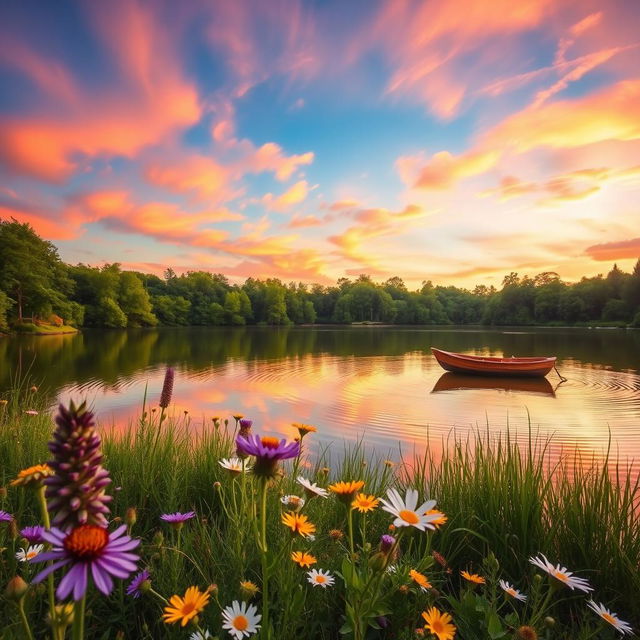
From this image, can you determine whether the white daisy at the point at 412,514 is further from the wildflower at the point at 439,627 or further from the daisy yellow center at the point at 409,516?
the wildflower at the point at 439,627

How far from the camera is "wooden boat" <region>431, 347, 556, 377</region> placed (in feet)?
84.2

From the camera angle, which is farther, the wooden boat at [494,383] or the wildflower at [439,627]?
the wooden boat at [494,383]

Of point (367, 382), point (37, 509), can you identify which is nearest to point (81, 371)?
point (367, 382)

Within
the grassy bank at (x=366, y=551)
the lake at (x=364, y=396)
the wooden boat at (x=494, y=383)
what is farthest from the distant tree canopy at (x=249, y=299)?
the grassy bank at (x=366, y=551)

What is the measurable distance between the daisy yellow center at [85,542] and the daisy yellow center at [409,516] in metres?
1.10

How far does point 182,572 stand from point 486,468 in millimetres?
3209

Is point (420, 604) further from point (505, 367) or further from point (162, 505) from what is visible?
point (505, 367)

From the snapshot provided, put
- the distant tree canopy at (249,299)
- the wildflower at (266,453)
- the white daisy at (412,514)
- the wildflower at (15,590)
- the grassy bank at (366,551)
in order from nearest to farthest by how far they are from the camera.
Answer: the wildflower at (15,590)
the white daisy at (412,514)
the wildflower at (266,453)
the grassy bank at (366,551)
the distant tree canopy at (249,299)

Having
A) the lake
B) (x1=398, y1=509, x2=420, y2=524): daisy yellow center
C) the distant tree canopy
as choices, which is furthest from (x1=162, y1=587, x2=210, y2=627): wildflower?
the distant tree canopy

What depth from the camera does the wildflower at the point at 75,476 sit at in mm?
1080

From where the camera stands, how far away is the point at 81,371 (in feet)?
84.6

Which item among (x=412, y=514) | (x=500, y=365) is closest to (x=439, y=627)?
(x=412, y=514)

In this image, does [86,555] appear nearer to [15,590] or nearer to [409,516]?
[15,590]

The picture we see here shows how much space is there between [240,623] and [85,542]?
113cm
